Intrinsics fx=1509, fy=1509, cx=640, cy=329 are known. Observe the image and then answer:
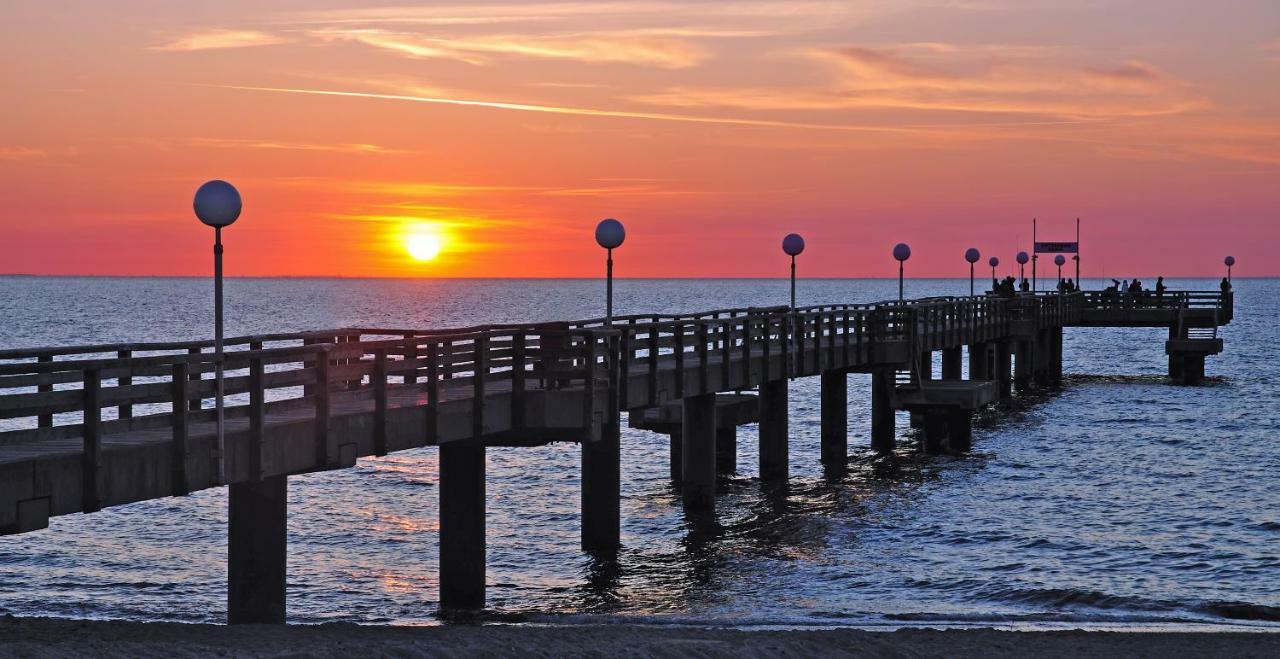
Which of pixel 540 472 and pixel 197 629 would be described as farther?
pixel 540 472

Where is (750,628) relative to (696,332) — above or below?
below

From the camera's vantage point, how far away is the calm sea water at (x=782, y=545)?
23109 mm

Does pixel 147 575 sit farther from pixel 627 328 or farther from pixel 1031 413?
pixel 1031 413

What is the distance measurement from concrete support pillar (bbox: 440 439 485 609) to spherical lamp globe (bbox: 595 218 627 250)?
4.06m

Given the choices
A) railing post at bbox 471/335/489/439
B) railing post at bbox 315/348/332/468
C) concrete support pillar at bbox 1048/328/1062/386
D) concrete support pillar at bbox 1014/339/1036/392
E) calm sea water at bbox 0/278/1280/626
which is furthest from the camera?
concrete support pillar at bbox 1048/328/1062/386

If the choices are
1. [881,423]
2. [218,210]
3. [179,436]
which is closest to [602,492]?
[179,436]

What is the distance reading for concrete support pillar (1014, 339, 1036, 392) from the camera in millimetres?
68062

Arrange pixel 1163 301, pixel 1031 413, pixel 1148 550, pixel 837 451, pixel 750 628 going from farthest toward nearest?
1. pixel 1163 301
2. pixel 1031 413
3. pixel 837 451
4. pixel 1148 550
5. pixel 750 628

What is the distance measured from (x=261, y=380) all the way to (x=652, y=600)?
9073 millimetres

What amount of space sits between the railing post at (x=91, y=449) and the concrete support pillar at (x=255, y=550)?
334 centimetres

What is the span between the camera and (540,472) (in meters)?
40.2

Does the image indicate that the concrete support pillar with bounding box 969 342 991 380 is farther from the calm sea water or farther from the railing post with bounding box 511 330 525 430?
the railing post with bounding box 511 330 525 430

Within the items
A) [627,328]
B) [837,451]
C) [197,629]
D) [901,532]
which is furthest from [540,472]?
[197,629]

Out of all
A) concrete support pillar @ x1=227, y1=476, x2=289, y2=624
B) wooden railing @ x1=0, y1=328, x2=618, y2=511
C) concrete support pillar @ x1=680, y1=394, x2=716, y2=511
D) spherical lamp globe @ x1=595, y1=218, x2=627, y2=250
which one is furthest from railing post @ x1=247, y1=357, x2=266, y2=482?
concrete support pillar @ x1=680, y1=394, x2=716, y2=511
